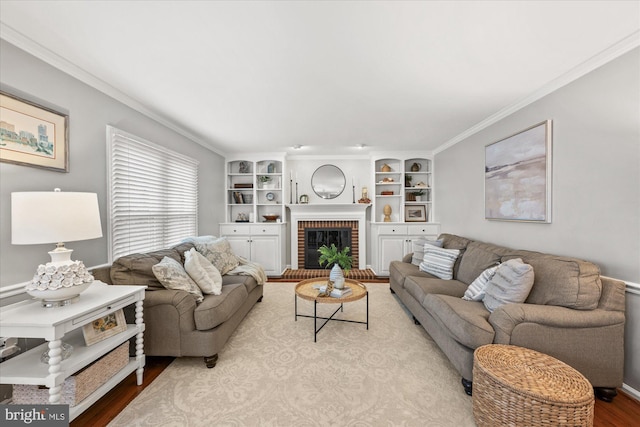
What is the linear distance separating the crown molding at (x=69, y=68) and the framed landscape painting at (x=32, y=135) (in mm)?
349

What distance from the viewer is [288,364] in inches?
→ 86.3

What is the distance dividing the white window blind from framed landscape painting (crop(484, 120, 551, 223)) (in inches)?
160

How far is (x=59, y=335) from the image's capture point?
4.53ft

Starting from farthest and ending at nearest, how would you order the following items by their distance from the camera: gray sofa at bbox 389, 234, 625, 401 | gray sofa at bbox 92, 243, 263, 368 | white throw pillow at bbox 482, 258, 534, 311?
gray sofa at bbox 92, 243, 263, 368
white throw pillow at bbox 482, 258, 534, 311
gray sofa at bbox 389, 234, 625, 401

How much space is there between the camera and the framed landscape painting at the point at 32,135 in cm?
165

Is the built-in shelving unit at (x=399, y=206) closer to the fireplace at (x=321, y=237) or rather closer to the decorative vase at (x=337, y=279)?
the fireplace at (x=321, y=237)

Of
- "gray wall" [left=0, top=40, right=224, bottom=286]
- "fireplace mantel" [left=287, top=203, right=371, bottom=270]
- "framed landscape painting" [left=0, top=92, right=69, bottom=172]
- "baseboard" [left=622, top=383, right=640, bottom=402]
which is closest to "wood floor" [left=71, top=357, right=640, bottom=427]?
"baseboard" [left=622, top=383, right=640, bottom=402]

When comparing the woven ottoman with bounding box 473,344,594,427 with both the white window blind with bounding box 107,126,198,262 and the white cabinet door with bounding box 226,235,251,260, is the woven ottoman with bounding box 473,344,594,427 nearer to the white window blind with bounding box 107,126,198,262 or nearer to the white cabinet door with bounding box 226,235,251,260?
the white window blind with bounding box 107,126,198,262

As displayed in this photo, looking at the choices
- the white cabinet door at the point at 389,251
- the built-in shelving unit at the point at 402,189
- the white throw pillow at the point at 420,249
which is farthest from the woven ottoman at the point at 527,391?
the built-in shelving unit at the point at 402,189

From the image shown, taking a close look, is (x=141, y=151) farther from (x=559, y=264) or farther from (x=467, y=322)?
(x=559, y=264)

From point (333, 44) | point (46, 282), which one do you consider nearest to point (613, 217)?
point (333, 44)

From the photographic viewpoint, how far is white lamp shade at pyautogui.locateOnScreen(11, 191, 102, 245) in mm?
1396

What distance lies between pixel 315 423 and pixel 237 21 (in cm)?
248

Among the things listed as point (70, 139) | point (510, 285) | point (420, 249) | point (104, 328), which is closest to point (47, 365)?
point (104, 328)
